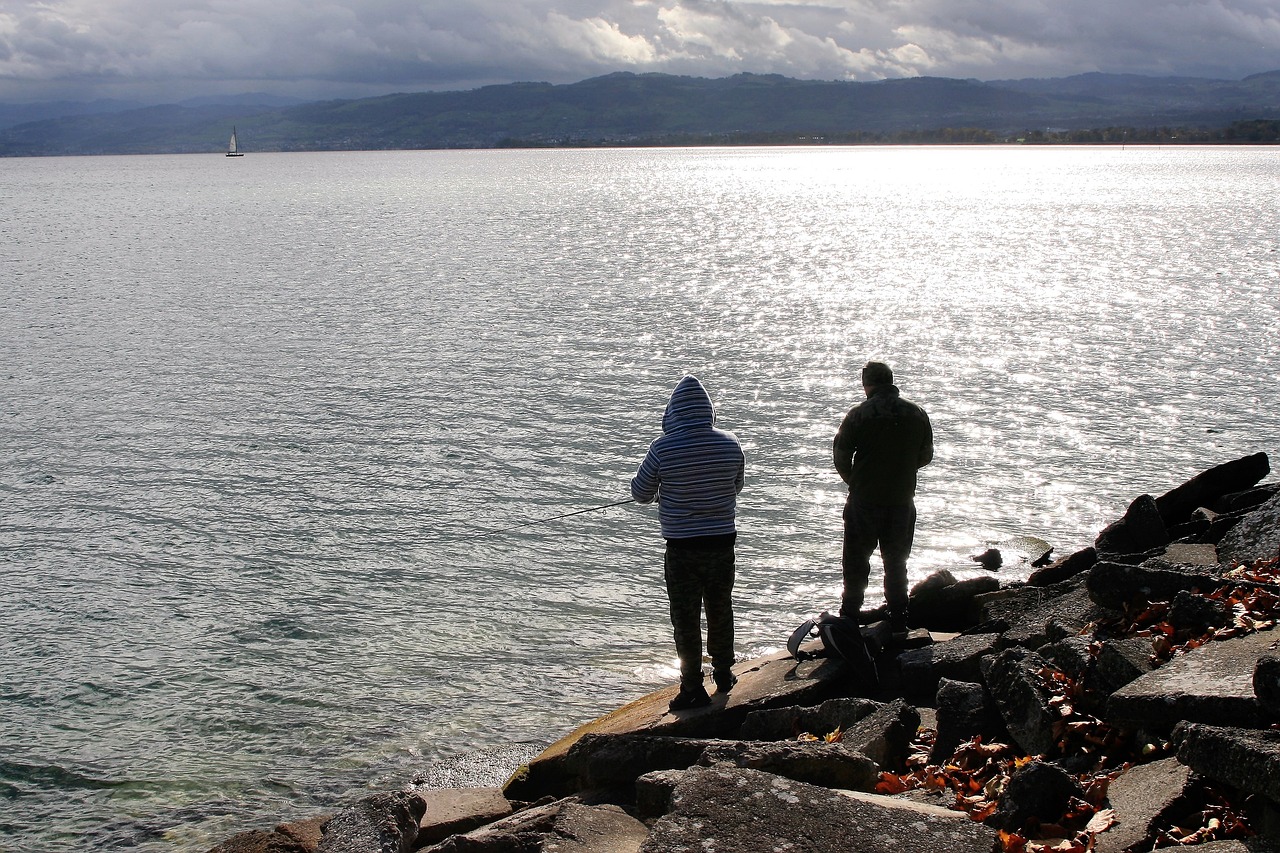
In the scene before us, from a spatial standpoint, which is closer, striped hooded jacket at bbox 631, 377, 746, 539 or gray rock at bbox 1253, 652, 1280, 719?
gray rock at bbox 1253, 652, 1280, 719

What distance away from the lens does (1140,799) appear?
586 cm

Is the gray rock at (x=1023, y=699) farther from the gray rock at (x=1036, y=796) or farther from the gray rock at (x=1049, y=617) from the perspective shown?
the gray rock at (x=1049, y=617)

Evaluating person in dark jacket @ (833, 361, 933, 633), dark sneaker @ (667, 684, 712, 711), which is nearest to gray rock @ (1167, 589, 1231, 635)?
person in dark jacket @ (833, 361, 933, 633)

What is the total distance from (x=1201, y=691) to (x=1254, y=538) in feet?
16.8

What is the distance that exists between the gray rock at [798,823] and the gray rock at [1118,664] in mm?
1742

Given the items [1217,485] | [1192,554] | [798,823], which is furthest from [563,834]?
[1217,485]

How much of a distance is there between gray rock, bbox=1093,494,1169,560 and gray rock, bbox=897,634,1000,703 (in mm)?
4250

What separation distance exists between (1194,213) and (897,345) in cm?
6992

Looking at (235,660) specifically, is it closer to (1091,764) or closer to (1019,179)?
(1091,764)

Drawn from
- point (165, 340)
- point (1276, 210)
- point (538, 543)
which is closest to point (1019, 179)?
point (1276, 210)

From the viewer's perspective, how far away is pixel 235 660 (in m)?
12.2

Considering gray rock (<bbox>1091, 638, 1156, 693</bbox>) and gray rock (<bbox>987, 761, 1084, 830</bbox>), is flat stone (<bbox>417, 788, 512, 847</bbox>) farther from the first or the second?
gray rock (<bbox>1091, 638, 1156, 693</bbox>)

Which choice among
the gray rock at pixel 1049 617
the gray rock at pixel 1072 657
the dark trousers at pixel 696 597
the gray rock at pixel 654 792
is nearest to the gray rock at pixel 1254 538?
the gray rock at pixel 1049 617

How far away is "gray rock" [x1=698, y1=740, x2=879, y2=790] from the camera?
6.60m
